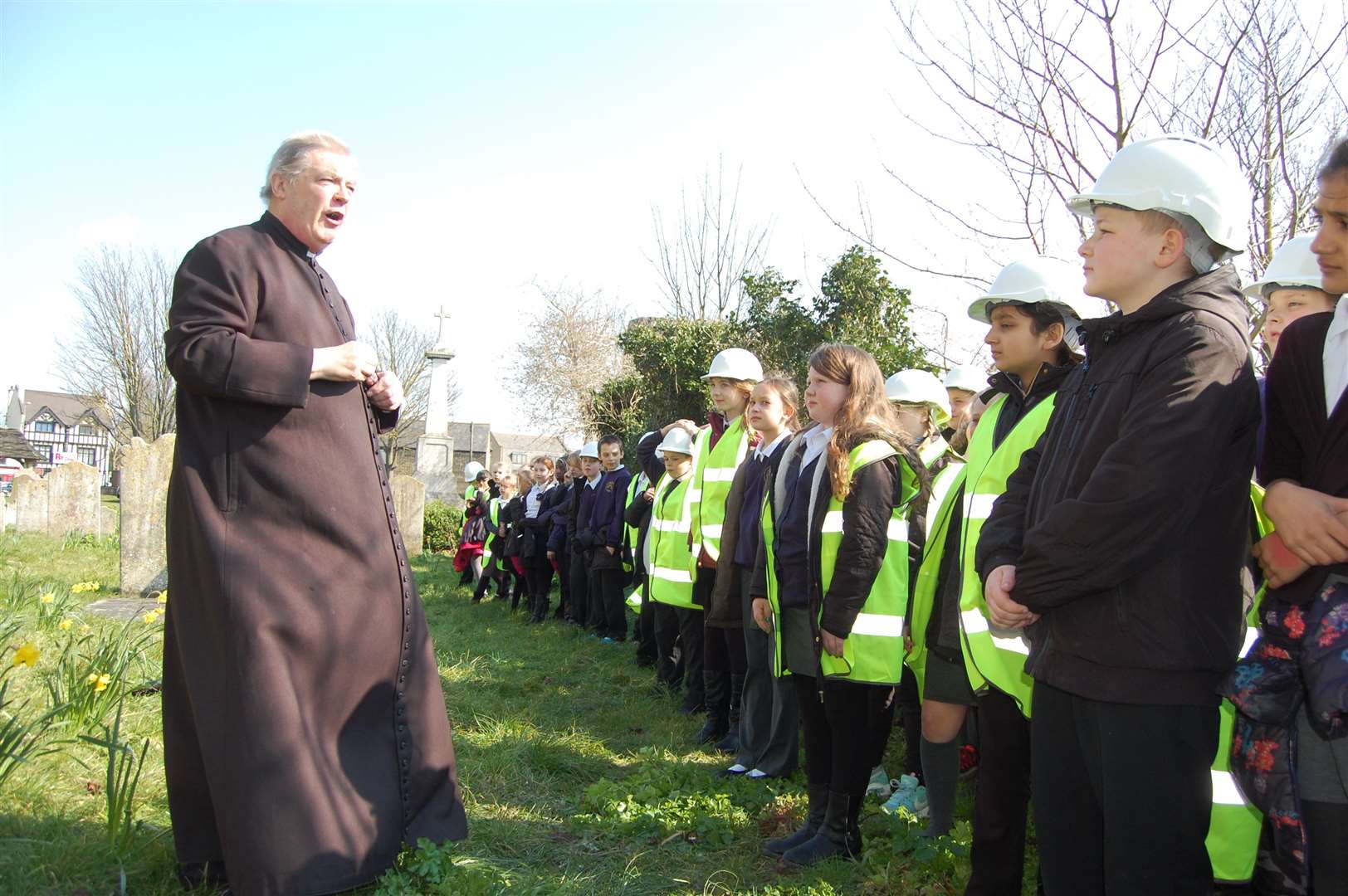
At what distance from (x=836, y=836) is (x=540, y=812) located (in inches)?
51.4

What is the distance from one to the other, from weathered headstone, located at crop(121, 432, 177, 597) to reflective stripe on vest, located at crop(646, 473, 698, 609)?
6066mm

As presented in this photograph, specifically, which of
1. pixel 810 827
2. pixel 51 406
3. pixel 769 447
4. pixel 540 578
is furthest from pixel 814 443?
pixel 51 406

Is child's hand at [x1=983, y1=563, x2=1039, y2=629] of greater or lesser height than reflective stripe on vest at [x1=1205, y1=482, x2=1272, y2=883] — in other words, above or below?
above

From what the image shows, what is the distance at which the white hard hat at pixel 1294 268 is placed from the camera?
10.9ft

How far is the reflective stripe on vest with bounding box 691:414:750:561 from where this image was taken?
6.12 metres

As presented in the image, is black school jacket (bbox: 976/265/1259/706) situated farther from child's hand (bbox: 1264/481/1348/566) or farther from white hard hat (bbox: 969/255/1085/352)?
white hard hat (bbox: 969/255/1085/352)

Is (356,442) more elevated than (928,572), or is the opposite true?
(356,442)

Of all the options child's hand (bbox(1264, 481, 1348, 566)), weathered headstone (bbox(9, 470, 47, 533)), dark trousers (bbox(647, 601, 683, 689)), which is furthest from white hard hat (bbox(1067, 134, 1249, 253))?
weathered headstone (bbox(9, 470, 47, 533))

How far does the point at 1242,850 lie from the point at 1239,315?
1353 mm

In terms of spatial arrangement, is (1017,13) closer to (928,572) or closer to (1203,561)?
(928,572)

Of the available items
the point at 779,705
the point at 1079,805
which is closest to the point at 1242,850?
the point at 1079,805

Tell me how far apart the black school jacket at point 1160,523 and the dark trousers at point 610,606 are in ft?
25.7

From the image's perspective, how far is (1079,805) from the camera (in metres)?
2.25

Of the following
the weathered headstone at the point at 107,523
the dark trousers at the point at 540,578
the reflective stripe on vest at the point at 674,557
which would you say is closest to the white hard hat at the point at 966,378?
the reflective stripe on vest at the point at 674,557
